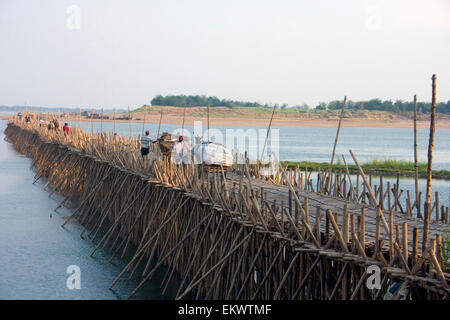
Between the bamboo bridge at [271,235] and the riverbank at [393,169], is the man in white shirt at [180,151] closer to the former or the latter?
the bamboo bridge at [271,235]

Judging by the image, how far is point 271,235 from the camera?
9.96 m

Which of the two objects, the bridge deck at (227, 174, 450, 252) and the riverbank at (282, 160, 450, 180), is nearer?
the bridge deck at (227, 174, 450, 252)

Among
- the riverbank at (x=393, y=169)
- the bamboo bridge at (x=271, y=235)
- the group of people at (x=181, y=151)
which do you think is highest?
the group of people at (x=181, y=151)

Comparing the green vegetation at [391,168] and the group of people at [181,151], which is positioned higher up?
the group of people at [181,151]

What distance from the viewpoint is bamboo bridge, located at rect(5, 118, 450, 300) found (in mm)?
7793

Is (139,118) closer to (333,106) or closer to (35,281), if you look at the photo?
(333,106)

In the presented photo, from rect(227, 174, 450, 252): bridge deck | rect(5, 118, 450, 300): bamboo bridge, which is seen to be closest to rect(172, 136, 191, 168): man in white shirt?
rect(5, 118, 450, 300): bamboo bridge

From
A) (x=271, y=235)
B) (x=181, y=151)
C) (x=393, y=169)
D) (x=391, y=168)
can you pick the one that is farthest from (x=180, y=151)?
(x=391, y=168)

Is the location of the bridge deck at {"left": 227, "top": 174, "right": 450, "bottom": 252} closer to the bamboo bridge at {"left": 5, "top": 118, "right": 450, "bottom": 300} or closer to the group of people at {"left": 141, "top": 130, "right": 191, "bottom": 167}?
the bamboo bridge at {"left": 5, "top": 118, "right": 450, "bottom": 300}

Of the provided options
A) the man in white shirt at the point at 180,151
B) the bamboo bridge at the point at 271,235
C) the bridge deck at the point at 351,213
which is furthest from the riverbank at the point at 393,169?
the bridge deck at the point at 351,213

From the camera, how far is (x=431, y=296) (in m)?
7.06

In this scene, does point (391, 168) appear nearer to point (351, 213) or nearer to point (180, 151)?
point (180, 151)

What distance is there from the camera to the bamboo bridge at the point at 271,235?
25.6 ft

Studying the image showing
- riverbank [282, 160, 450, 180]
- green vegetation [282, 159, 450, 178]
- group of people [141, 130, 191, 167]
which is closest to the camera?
group of people [141, 130, 191, 167]
